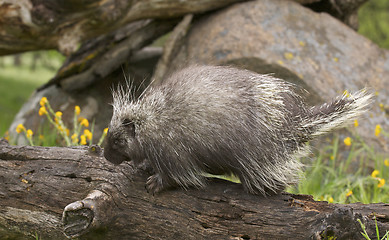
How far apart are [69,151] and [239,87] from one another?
3.96ft

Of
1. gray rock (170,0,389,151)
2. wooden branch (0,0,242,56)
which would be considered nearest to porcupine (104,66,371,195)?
gray rock (170,0,389,151)

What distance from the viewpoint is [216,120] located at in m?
2.56

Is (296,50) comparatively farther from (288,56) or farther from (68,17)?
(68,17)

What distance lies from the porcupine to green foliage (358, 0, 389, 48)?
30.0 ft

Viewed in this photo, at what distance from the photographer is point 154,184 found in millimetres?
2631

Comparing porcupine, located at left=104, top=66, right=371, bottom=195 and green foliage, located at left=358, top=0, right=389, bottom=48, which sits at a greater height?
porcupine, located at left=104, top=66, right=371, bottom=195

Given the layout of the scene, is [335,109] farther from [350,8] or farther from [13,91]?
[13,91]

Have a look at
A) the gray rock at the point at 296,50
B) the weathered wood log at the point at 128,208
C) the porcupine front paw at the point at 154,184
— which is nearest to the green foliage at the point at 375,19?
the gray rock at the point at 296,50

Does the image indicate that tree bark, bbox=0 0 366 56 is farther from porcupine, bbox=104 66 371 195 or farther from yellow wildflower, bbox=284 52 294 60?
porcupine, bbox=104 66 371 195

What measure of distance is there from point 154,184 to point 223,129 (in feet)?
1.81

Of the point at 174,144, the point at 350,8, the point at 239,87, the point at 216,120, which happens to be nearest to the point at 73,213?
the point at 174,144

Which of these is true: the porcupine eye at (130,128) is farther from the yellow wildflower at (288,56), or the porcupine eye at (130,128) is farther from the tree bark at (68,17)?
the yellow wildflower at (288,56)

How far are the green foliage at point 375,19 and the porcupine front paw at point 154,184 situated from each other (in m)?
9.87

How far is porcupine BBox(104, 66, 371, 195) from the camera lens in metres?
2.54
